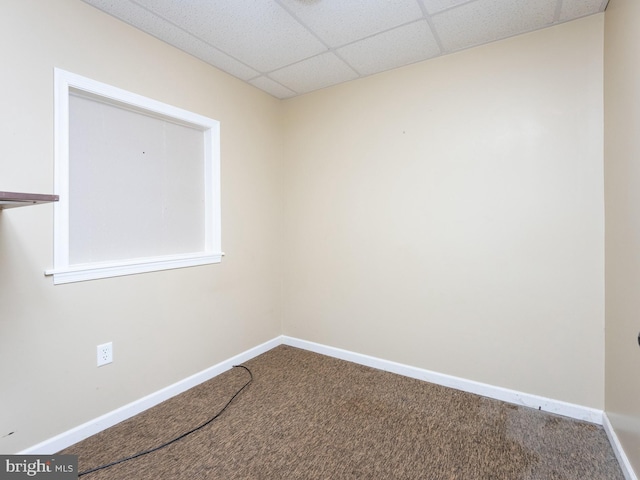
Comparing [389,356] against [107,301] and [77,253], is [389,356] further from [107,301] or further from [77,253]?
[77,253]

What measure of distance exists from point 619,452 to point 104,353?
2.93m

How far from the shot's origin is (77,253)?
184cm

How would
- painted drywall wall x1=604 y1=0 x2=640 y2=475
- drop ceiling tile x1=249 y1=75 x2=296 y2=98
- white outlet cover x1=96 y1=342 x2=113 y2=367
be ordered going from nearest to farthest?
1. painted drywall wall x1=604 y1=0 x2=640 y2=475
2. white outlet cover x1=96 y1=342 x2=113 y2=367
3. drop ceiling tile x1=249 y1=75 x2=296 y2=98

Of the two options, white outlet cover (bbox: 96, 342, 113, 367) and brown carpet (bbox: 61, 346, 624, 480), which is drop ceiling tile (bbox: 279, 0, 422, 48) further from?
brown carpet (bbox: 61, 346, 624, 480)

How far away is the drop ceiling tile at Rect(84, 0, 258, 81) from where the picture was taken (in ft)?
5.96

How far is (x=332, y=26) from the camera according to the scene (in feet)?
6.54

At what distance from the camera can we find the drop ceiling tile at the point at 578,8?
1756 mm

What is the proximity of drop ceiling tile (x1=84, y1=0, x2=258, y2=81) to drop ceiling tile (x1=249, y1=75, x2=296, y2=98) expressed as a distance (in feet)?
0.43

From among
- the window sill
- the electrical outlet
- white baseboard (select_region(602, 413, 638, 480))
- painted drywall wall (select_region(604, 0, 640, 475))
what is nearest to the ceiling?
painted drywall wall (select_region(604, 0, 640, 475))

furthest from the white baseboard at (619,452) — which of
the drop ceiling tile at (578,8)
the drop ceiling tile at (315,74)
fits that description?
the drop ceiling tile at (315,74)

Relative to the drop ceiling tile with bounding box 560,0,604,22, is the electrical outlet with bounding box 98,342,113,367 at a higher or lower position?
lower

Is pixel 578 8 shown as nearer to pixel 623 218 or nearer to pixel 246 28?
pixel 623 218

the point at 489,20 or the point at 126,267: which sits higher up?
the point at 489,20

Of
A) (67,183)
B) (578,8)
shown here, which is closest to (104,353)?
(67,183)
